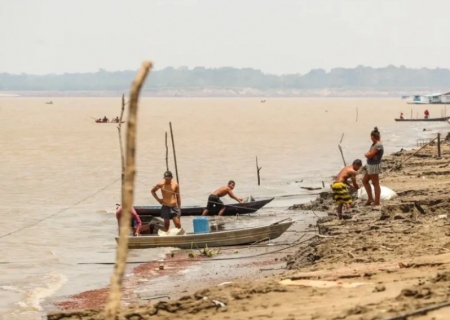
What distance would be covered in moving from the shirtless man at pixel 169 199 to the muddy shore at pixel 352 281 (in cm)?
256

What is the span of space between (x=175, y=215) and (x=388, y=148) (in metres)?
33.1

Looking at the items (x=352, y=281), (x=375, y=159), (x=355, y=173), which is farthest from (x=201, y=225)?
(x=352, y=281)

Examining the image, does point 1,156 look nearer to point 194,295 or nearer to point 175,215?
point 175,215

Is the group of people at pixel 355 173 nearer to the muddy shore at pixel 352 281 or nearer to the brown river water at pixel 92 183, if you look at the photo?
the muddy shore at pixel 352 281

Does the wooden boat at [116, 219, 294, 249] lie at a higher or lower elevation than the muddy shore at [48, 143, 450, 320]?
lower

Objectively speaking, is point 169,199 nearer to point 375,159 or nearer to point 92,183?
point 375,159

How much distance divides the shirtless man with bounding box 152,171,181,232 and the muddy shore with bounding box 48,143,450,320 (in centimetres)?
256

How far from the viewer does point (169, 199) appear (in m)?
16.9

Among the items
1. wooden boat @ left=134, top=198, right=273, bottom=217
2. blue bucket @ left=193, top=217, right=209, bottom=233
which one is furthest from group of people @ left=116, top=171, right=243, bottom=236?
wooden boat @ left=134, top=198, right=273, bottom=217

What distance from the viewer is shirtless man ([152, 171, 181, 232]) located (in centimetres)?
1675

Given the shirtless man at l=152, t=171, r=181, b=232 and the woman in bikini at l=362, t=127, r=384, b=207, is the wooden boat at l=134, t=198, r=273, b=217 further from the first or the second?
the woman in bikini at l=362, t=127, r=384, b=207

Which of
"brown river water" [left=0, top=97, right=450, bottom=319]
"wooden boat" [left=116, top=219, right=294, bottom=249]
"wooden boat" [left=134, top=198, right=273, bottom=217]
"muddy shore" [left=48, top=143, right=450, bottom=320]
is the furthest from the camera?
"wooden boat" [left=134, top=198, right=273, bottom=217]

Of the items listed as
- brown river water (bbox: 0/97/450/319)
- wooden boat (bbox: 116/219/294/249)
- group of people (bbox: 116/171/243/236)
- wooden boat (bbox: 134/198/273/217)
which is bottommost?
brown river water (bbox: 0/97/450/319)

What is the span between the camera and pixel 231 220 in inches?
819
